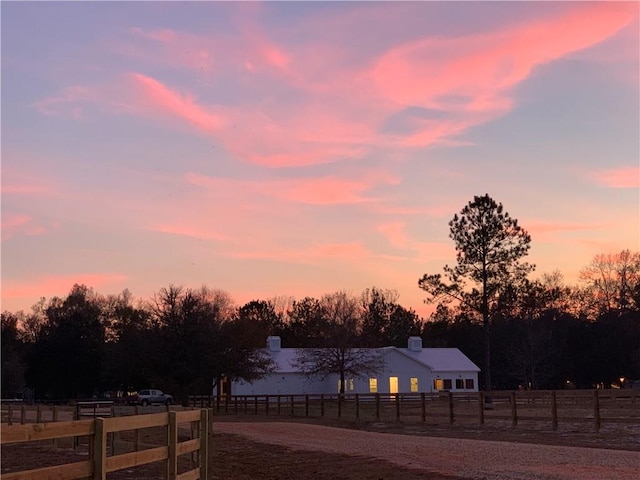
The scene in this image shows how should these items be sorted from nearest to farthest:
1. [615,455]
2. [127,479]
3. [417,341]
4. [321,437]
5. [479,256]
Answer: [127,479]
[615,455]
[321,437]
[479,256]
[417,341]

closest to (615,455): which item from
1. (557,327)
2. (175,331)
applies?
(175,331)

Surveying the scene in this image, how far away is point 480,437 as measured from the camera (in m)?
A: 22.8

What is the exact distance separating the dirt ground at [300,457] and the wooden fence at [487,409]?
1040 mm

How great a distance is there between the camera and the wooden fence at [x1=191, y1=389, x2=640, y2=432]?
2472cm

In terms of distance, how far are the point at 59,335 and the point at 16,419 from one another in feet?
128

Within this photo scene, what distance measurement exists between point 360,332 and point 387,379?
519cm

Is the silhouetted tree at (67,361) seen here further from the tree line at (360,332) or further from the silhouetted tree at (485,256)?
the silhouetted tree at (485,256)

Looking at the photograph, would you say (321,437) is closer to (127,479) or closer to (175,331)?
(127,479)

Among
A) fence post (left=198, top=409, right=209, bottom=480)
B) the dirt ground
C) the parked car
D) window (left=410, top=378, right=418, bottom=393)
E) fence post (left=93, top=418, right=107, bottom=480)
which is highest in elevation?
fence post (left=93, top=418, right=107, bottom=480)

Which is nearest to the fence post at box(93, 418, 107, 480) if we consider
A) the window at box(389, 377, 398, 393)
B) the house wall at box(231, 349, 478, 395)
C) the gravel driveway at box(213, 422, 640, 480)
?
the gravel driveway at box(213, 422, 640, 480)

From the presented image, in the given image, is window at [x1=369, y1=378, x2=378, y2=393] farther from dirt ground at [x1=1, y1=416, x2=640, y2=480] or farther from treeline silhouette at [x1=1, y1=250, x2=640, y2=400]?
dirt ground at [x1=1, y1=416, x2=640, y2=480]

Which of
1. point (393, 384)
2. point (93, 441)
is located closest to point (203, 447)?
point (93, 441)

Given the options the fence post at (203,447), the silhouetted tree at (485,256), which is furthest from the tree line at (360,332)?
the fence post at (203,447)

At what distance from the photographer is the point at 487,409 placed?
3947 centimetres
